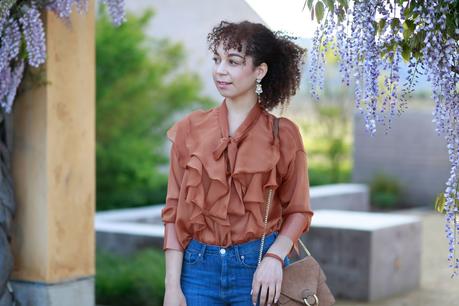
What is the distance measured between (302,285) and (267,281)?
144 millimetres

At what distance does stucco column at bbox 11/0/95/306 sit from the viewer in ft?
14.5

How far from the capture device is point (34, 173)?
446 centimetres

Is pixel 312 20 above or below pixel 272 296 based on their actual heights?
above

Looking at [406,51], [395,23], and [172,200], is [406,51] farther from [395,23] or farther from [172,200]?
[172,200]

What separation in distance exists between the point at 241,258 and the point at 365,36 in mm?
851

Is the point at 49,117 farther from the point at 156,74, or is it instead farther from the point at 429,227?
the point at 429,227

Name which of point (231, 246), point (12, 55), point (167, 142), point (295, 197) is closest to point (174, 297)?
point (231, 246)

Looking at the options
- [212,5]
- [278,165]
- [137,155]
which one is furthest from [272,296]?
[212,5]

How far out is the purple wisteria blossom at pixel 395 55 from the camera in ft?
9.92

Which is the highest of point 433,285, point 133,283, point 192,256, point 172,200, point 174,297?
point 172,200

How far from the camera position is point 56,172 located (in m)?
4.47

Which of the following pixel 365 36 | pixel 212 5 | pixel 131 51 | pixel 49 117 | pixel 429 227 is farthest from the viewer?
pixel 212 5

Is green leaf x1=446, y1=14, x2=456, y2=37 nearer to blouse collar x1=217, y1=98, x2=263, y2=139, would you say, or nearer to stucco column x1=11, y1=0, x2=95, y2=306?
blouse collar x1=217, y1=98, x2=263, y2=139

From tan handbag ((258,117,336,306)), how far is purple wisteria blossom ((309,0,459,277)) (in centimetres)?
38
